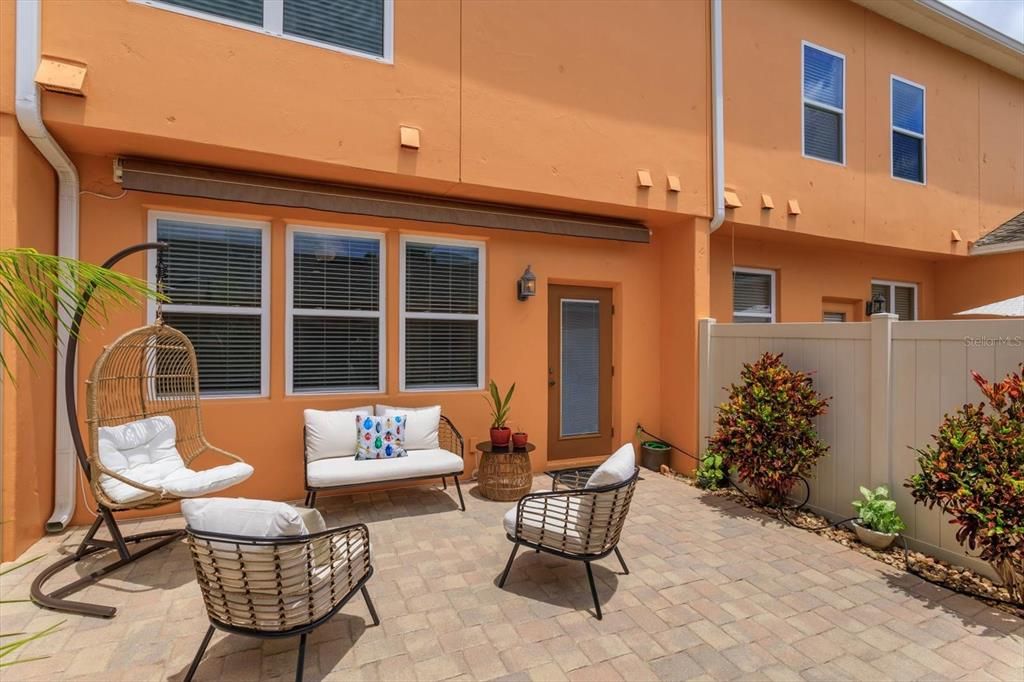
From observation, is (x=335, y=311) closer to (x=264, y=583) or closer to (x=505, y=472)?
(x=505, y=472)

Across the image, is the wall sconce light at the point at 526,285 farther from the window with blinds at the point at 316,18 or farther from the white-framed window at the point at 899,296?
the white-framed window at the point at 899,296

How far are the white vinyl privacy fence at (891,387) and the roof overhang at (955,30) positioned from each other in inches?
244

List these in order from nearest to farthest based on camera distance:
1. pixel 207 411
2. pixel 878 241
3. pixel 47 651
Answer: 1. pixel 47 651
2. pixel 207 411
3. pixel 878 241

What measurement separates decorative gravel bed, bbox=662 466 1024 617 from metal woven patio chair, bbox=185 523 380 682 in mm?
4396

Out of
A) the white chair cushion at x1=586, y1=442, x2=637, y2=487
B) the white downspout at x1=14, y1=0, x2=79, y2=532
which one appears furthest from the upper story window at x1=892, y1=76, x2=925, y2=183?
the white downspout at x1=14, y1=0, x2=79, y2=532

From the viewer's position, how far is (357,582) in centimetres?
299

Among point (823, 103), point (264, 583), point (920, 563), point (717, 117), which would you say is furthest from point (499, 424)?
point (823, 103)

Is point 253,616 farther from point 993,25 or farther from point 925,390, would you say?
point 993,25

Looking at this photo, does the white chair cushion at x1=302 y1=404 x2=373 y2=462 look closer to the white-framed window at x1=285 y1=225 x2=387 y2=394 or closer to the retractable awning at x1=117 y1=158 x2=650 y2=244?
the white-framed window at x1=285 y1=225 x2=387 y2=394

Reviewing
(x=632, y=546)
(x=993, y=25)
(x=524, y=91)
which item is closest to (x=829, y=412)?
(x=632, y=546)

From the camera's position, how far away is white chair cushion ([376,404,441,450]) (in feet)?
17.5

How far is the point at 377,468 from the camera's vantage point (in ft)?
15.5

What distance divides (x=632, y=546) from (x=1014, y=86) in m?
12.2

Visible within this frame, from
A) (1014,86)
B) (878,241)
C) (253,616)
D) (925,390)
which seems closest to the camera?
(253,616)
